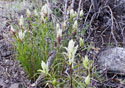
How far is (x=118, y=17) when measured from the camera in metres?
3.22

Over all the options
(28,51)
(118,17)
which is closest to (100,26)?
(118,17)

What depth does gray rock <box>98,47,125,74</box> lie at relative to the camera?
2.24 m

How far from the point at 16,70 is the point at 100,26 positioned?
1911 mm

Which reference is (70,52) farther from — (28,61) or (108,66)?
(108,66)

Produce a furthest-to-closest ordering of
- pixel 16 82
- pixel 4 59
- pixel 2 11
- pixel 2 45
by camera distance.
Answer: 1. pixel 2 11
2. pixel 2 45
3. pixel 4 59
4. pixel 16 82

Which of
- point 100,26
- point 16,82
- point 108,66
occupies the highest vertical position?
point 100,26

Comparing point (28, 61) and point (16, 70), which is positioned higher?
point (28, 61)

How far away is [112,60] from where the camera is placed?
7.76 feet

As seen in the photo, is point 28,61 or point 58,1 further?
point 58,1

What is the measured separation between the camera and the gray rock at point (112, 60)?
2.24 metres

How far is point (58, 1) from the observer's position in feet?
12.0

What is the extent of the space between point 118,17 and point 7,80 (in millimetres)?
2374

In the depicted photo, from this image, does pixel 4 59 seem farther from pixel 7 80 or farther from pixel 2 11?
pixel 2 11

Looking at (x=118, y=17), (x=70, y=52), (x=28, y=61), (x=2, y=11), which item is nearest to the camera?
(x=70, y=52)
